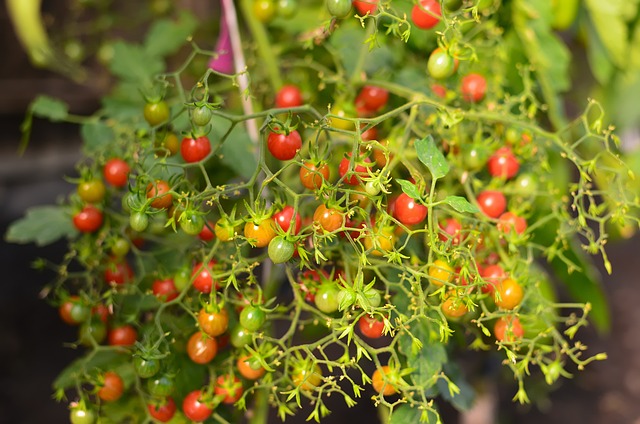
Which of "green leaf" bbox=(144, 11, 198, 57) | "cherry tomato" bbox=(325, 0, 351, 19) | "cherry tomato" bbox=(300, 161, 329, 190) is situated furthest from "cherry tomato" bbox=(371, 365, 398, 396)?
"green leaf" bbox=(144, 11, 198, 57)

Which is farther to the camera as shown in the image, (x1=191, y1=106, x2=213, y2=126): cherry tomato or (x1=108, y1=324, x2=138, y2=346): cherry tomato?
(x1=108, y1=324, x2=138, y2=346): cherry tomato

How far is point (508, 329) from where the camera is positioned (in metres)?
0.45

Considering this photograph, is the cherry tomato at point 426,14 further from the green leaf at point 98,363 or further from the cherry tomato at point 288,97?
the green leaf at point 98,363

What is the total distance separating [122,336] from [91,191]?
12 centimetres

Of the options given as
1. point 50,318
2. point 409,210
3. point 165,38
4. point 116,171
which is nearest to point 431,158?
point 409,210

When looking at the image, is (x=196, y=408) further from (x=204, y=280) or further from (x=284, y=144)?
(x=284, y=144)

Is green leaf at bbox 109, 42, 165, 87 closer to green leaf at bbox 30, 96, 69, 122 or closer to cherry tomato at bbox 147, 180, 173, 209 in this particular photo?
green leaf at bbox 30, 96, 69, 122

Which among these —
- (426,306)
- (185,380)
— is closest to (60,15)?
(185,380)

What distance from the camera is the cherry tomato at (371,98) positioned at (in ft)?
1.94

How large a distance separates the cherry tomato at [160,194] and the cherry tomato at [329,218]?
0.31ft

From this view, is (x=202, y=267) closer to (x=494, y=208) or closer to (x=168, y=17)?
(x=494, y=208)

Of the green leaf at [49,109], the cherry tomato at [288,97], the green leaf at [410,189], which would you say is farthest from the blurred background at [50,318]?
the green leaf at [410,189]

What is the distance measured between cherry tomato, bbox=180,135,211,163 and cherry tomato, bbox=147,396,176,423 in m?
0.18

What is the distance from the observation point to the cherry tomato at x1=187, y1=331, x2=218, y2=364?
480 mm
